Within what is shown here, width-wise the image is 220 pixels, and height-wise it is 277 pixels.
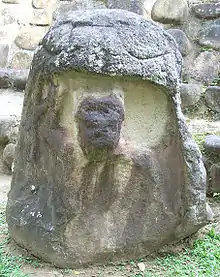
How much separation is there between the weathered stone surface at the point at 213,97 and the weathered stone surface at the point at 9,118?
1.31 m

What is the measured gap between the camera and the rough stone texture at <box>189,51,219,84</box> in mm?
4055

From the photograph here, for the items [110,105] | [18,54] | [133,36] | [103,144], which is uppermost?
[133,36]

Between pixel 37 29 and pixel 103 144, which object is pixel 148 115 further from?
pixel 37 29

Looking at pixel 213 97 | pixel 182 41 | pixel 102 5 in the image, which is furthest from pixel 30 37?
pixel 213 97

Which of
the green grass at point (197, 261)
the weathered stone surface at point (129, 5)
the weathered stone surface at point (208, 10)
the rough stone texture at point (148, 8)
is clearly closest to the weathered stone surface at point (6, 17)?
the weathered stone surface at point (129, 5)

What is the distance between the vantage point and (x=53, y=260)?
2074mm

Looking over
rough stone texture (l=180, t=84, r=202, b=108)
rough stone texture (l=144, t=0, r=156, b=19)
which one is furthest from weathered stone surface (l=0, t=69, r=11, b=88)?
rough stone texture (l=180, t=84, r=202, b=108)

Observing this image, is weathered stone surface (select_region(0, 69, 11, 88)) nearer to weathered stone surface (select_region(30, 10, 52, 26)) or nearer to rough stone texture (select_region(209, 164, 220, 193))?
weathered stone surface (select_region(30, 10, 52, 26))

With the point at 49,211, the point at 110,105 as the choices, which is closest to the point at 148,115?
the point at 110,105

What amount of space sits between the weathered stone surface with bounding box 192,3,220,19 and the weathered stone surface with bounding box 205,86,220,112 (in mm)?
748

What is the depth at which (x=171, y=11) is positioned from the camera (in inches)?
167

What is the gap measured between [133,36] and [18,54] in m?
2.76

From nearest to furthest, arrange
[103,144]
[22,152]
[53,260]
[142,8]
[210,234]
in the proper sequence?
[103,144] → [53,260] → [22,152] → [210,234] → [142,8]

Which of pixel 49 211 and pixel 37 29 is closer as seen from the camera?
pixel 49 211
